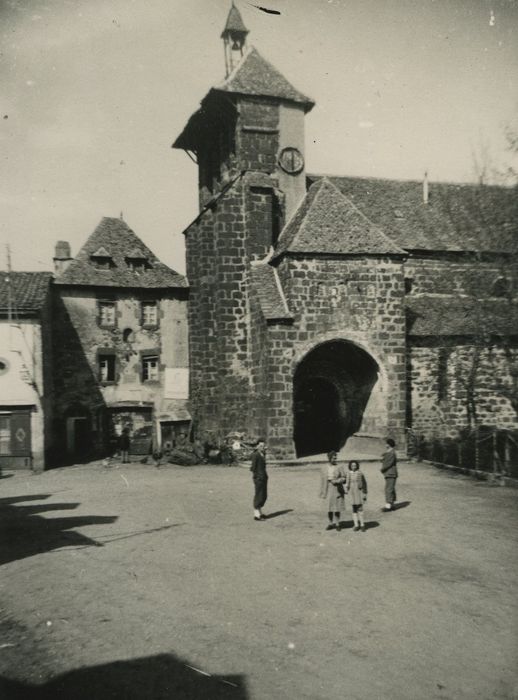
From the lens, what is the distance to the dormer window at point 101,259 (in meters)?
27.3

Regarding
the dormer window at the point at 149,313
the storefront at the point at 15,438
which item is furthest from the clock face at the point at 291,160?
the storefront at the point at 15,438

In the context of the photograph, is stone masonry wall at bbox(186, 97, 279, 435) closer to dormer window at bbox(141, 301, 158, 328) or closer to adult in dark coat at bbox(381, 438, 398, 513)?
dormer window at bbox(141, 301, 158, 328)

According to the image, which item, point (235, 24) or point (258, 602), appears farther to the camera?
point (235, 24)

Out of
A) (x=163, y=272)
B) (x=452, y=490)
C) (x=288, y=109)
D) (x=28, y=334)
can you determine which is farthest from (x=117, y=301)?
(x=452, y=490)

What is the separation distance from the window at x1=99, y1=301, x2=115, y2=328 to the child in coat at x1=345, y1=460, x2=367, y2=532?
17569 mm

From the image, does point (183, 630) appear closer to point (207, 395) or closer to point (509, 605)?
point (509, 605)

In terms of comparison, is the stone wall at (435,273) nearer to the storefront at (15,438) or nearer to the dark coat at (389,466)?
the dark coat at (389,466)

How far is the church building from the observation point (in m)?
21.8

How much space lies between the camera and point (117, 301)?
2705 centimetres

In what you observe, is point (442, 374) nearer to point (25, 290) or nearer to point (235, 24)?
point (25, 290)

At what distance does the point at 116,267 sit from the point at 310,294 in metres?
10.2

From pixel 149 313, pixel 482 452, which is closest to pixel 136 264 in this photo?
pixel 149 313

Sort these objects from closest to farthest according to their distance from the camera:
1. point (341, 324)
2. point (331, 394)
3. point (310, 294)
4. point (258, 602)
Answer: point (258, 602) < point (310, 294) < point (341, 324) < point (331, 394)

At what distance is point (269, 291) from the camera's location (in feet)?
73.7
